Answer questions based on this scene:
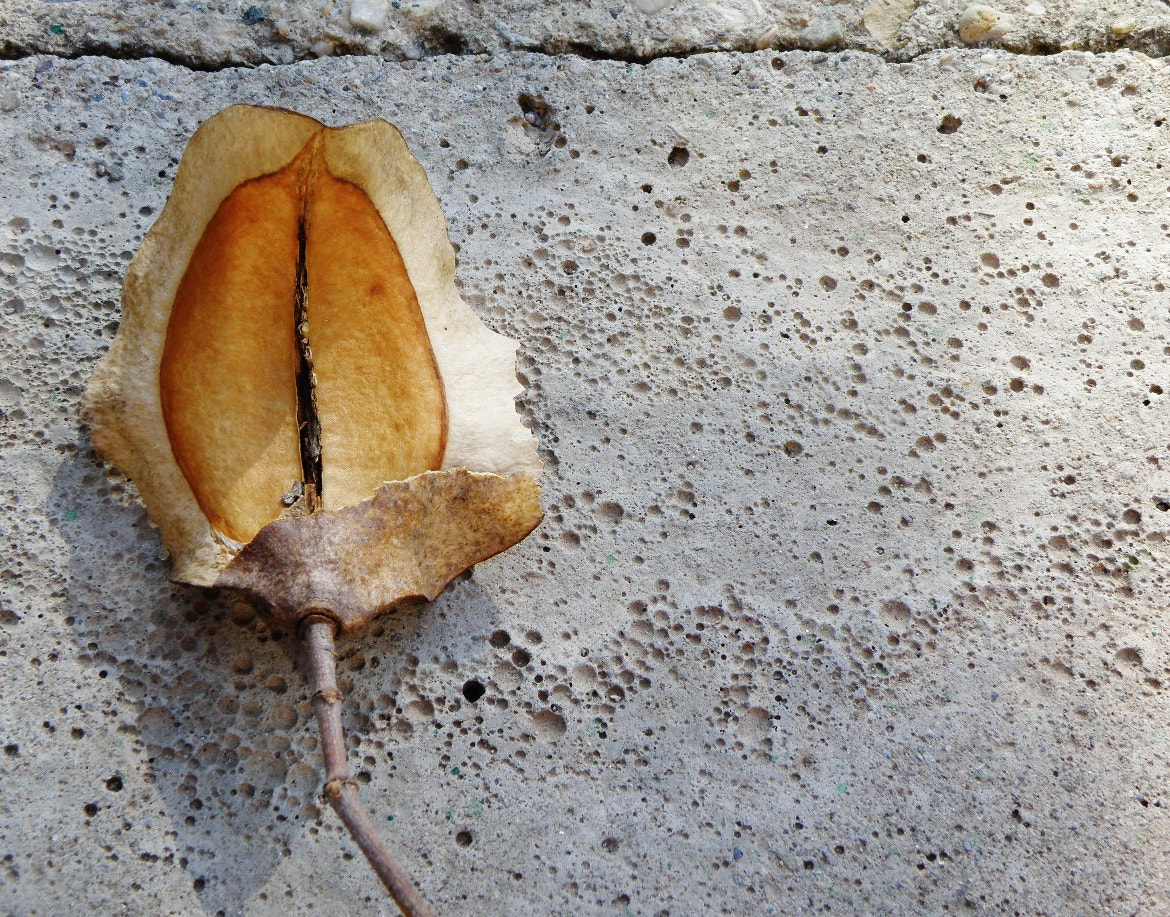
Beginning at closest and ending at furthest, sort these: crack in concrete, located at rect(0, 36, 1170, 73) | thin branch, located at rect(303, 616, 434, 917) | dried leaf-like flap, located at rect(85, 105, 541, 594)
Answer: thin branch, located at rect(303, 616, 434, 917) < dried leaf-like flap, located at rect(85, 105, 541, 594) < crack in concrete, located at rect(0, 36, 1170, 73)

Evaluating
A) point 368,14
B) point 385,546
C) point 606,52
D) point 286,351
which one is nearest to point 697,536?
point 385,546

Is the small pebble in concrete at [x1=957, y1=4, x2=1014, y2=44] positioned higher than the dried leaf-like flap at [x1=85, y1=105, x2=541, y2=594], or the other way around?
the small pebble in concrete at [x1=957, y1=4, x2=1014, y2=44]

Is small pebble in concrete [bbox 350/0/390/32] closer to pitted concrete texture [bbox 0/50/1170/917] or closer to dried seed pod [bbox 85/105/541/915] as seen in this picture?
pitted concrete texture [bbox 0/50/1170/917]

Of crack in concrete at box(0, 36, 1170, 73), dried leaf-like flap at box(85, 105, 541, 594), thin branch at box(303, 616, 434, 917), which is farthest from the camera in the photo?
crack in concrete at box(0, 36, 1170, 73)

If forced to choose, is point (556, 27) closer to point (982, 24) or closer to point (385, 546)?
point (982, 24)

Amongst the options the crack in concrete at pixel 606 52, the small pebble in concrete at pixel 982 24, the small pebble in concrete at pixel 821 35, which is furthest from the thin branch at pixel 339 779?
the small pebble in concrete at pixel 982 24

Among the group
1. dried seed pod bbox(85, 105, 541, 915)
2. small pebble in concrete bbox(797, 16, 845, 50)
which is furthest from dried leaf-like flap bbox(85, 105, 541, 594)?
small pebble in concrete bbox(797, 16, 845, 50)

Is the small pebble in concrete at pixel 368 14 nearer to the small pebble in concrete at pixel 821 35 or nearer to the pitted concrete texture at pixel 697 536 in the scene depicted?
the pitted concrete texture at pixel 697 536

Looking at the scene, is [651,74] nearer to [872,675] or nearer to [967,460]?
[967,460]

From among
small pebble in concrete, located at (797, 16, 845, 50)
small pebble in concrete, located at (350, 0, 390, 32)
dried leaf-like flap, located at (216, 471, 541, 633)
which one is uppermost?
small pebble in concrete, located at (797, 16, 845, 50)
